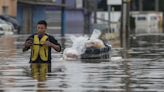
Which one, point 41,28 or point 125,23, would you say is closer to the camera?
point 41,28

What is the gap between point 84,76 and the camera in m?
14.7

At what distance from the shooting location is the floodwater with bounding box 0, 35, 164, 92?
12180 millimetres

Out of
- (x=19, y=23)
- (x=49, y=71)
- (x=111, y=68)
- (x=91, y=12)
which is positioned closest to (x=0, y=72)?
(x=49, y=71)

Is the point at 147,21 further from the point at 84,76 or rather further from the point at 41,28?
the point at 84,76

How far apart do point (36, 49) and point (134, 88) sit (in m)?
4.86

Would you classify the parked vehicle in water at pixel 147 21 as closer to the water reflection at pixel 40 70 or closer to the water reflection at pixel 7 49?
the water reflection at pixel 7 49

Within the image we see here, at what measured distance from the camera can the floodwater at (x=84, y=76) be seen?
40.0 feet

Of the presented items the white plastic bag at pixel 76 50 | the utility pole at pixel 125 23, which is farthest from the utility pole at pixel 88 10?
the white plastic bag at pixel 76 50

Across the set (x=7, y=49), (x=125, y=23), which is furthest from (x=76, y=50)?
(x=125, y=23)

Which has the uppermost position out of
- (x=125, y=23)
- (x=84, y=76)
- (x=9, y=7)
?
(x=9, y=7)

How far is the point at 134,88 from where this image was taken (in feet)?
39.9

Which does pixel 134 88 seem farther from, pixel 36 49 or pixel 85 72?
pixel 36 49

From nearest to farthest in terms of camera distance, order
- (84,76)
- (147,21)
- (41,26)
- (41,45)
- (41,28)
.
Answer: (84,76)
(41,26)
(41,28)
(41,45)
(147,21)

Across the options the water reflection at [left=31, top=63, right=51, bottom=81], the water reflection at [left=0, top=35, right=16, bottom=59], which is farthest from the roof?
the water reflection at [left=31, top=63, right=51, bottom=81]
